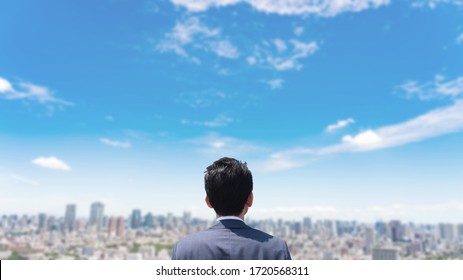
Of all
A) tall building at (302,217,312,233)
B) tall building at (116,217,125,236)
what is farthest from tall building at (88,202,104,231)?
tall building at (302,217,312,233)

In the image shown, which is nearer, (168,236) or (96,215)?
(168,236)

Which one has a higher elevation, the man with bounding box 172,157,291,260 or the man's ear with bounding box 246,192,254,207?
the man's ear with bounding box 246,192,254,207

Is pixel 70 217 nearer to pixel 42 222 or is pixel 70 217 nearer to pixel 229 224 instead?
pixel 42 222

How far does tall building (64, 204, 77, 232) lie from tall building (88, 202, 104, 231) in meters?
3.17

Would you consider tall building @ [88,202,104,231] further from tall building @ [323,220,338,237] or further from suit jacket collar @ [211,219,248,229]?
suit jacket collar @ [211,219,248,229]

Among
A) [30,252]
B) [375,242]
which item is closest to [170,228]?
[30,252]

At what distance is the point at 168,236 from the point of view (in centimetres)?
5919

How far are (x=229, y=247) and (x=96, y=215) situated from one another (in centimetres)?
7847

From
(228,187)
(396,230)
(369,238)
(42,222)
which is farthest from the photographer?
(42,222)

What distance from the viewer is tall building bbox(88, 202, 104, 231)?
234 feet

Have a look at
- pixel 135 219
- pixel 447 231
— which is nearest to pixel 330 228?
pixel 447 231

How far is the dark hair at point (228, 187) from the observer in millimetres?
1111

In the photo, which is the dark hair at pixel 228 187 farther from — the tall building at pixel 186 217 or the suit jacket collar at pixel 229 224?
the tall building at pixel 186 217
